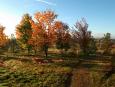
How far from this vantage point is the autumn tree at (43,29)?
53.9 meters

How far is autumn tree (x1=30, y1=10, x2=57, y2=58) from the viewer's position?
177 ft

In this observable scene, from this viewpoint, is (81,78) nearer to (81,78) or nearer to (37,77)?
(81,78)

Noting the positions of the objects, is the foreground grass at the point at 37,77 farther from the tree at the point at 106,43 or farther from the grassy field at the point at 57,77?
the tree at the point at 106,43

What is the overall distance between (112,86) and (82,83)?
4.75 meters

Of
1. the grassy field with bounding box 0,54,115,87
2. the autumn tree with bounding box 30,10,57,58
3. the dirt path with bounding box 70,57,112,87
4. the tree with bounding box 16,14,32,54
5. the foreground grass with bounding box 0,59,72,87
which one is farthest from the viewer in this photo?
the tree with bounding box 16,14,32,54

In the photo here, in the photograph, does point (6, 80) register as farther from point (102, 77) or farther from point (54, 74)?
point (102, 77)

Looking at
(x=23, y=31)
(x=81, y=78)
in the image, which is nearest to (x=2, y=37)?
(x=23, y=31)

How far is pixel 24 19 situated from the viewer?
2862 inches

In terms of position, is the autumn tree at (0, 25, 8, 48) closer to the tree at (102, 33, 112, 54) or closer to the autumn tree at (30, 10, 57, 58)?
the autumn tree at (30, 10, 57, 58)

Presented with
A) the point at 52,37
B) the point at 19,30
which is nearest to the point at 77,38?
the point at 52,37

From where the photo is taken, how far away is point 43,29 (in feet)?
179

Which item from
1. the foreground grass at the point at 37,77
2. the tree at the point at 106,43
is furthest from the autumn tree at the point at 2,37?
the tree at the point at 106,43

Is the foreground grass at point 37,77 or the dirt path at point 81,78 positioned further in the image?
the foreground grass at point 37,77

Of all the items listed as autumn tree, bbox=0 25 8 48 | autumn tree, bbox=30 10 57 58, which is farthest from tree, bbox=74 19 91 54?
autumn tree, bbox=0 25 8 48
